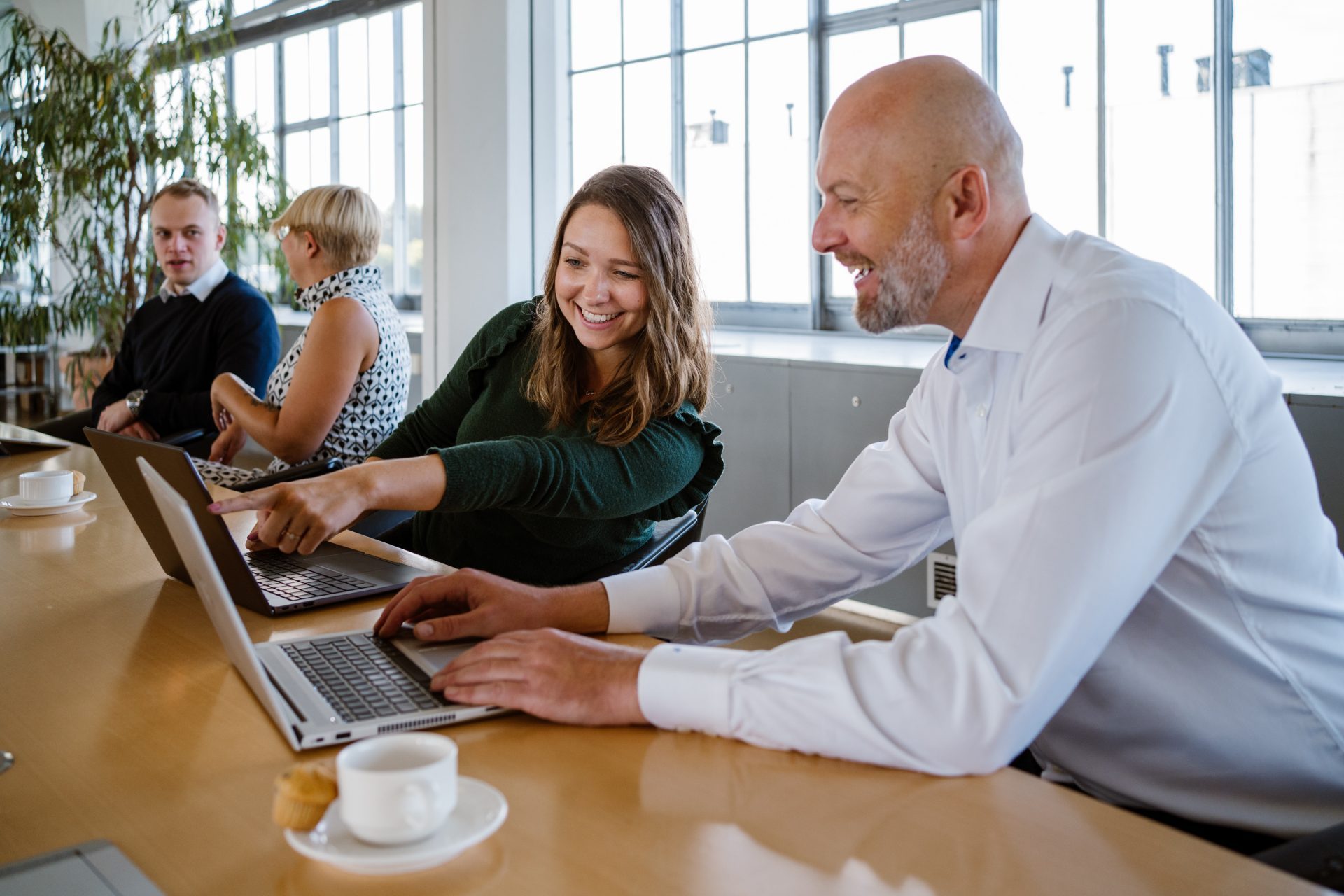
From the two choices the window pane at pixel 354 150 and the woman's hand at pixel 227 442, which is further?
the window pane at pixel 354 150

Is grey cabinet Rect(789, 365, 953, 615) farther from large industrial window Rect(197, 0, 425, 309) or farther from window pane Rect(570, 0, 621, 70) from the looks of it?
large industrial window Rect(197, 0, 425, 309)

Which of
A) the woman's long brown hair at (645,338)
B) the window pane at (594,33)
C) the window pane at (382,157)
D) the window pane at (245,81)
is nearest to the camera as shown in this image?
the woman's long brown hair at (645,338)

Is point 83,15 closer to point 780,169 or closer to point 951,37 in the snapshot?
point 780,169

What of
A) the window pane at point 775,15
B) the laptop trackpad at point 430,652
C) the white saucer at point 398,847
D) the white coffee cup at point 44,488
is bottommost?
the white saucer at point 398,847

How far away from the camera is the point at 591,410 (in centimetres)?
212

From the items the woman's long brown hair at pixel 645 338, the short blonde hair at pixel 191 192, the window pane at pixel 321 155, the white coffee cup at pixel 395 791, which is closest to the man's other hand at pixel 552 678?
the white coffee cup at pixel 395 791

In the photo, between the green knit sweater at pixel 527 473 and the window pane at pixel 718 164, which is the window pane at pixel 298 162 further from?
the green knit sweater at pixel 527 473

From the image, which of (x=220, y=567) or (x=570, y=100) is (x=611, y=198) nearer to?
(x=220, y=567)

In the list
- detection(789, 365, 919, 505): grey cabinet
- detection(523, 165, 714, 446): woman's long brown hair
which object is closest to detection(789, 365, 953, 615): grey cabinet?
detection(789, 365, 919, 505): grey cabinet

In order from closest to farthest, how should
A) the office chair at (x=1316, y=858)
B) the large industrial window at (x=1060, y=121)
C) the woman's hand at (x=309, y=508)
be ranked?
the office chair at (x=1316, y=858) → the woman's hand at (x=309, y=508) → the large industrial window at (x=1060, y=121)

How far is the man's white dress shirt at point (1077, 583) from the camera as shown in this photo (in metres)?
1.05

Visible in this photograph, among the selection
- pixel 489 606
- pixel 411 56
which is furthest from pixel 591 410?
pixel 411 56

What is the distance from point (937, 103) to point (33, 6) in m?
7.68

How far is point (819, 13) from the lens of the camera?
462 centimetres
